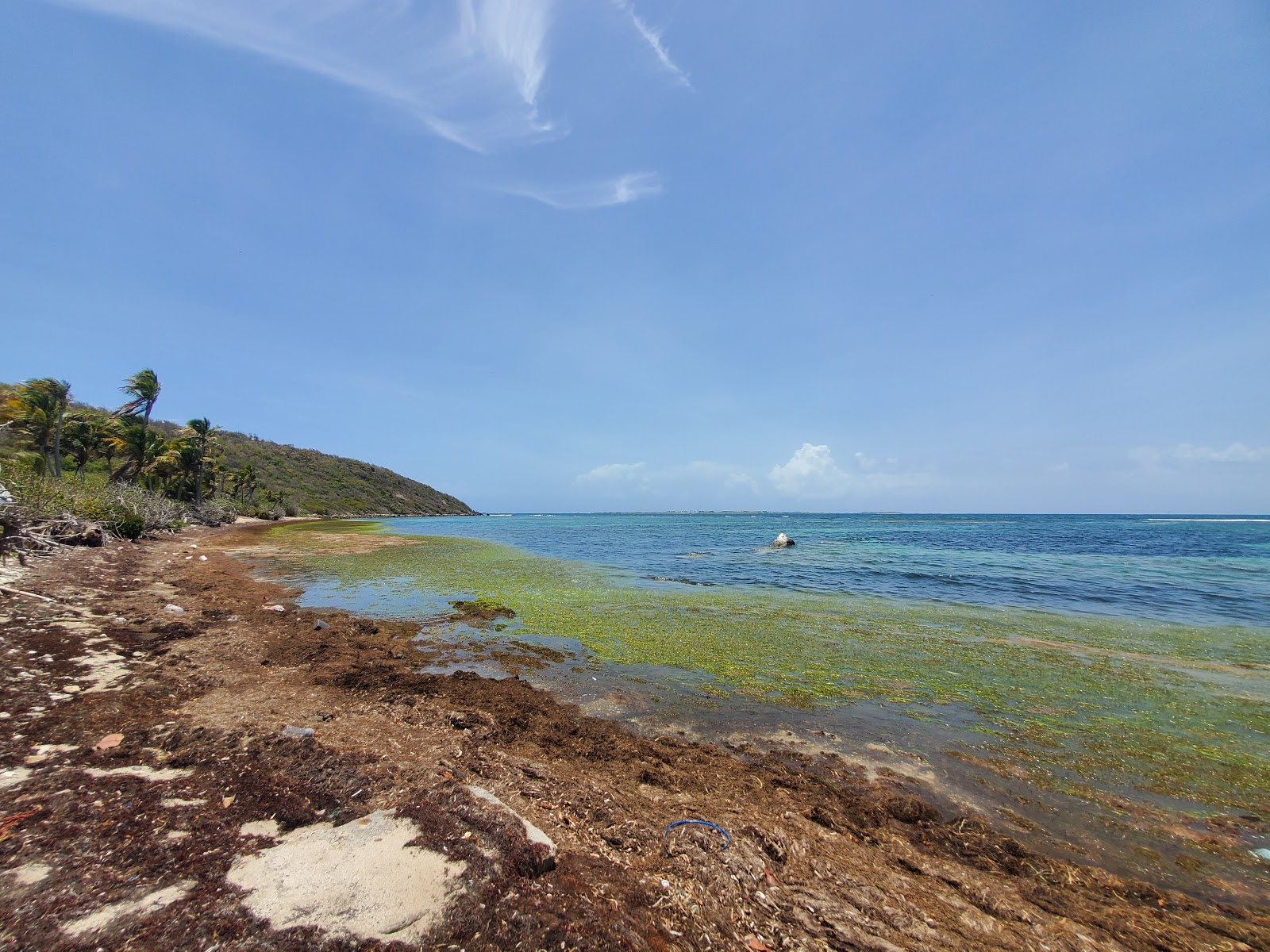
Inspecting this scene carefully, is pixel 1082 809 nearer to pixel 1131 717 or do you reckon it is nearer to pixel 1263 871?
pixel 1263 871

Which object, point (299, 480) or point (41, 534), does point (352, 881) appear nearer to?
point (41, 534)

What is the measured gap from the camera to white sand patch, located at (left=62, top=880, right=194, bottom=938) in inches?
109

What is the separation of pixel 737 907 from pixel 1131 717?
29.2 ft

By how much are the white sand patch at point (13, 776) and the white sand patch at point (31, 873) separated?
1.66m

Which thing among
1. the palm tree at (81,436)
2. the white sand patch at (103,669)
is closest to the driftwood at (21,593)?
the white sand patch at (103,669)

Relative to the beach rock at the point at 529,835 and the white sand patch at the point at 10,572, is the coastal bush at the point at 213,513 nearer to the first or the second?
the white sand patch at the point at 10,572

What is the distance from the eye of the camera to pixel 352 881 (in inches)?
133

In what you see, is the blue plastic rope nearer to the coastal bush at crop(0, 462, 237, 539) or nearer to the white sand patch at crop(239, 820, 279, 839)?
the white sand patch at crop(239, 820, 279, 839)

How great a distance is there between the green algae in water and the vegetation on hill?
46.4ft

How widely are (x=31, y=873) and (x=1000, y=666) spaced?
14391mm

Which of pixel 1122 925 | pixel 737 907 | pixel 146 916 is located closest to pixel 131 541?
pixel 146 916

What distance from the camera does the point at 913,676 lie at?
10.1 meters

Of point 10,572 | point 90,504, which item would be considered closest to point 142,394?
point 90,504

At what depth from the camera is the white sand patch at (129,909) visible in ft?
9.08
